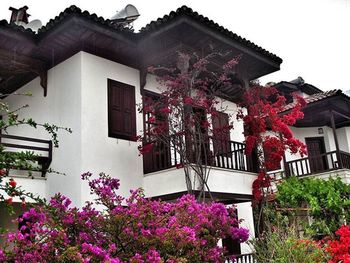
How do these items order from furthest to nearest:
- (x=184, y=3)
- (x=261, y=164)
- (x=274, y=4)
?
(x=261, y=164), (x=184, y=3), (x=274, y=4)

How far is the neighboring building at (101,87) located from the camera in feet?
30.2

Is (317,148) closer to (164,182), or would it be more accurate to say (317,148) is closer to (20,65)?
(164,182)

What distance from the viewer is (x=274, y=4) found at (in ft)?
17.1

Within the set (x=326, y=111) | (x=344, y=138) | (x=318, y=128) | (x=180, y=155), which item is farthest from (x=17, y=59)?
(x=344, y=138)

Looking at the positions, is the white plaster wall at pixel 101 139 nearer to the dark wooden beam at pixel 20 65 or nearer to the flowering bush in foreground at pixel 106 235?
the dark wooden beam at pixel 20 65

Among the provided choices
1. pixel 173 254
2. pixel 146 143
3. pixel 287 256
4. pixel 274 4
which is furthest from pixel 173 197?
pixel 274 4

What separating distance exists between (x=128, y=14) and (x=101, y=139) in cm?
460

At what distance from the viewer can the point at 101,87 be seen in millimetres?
9930

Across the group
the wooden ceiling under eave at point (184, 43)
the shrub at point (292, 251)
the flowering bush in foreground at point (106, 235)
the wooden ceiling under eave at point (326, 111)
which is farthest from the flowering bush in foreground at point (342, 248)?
the wooden ceiling under eave at point (326, 111)

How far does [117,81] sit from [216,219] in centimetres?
511

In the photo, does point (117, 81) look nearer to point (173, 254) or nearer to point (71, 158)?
point (71, 158)

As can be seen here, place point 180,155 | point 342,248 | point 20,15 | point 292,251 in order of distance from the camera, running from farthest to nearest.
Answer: point 20,15, point 180,155, point 292,251, point 342,248

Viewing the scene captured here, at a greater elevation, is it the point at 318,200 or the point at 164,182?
the point at 164,182

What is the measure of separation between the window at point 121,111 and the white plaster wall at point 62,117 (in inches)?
33.4
